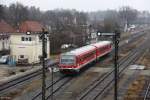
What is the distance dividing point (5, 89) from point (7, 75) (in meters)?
8.09

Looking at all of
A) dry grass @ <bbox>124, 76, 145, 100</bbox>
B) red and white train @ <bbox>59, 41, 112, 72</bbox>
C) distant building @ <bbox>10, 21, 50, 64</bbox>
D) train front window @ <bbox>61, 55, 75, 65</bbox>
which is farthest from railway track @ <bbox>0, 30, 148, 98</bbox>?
dry grass @ <bbox>124, 76, 145, 100</bbox>

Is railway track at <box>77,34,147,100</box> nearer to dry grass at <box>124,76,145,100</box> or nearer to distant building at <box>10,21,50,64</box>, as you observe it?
dry grass at <box>124,76,145,100</box>

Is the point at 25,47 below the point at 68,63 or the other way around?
the other way around

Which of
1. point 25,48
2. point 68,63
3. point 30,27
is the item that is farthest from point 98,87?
point 30,27

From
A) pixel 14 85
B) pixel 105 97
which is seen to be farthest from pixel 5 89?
pixel 105 97

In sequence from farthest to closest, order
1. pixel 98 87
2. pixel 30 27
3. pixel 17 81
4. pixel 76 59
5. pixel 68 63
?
pixel 30 27
pixel 76 59
pixel 68 63
pixel 17 81
pixel 98 87

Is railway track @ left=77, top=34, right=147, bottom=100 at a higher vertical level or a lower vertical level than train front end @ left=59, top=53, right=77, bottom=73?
lower

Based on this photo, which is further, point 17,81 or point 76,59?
point 76,59

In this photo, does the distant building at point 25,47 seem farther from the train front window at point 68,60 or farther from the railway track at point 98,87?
A: the railway track at point 98,87

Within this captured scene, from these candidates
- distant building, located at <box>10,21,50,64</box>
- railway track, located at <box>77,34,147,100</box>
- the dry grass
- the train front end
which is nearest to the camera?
the dry grass

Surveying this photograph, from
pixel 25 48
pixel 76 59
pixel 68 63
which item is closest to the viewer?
pixel 68 63

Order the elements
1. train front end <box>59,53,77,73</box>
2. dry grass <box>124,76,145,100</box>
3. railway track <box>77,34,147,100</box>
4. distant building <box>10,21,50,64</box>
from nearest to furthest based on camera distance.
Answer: dry grass <box>124,76,145,100</box>
railway track <box>77,34,147,100</box>
train front end <box>59,53,77,73</box>
distant building <box>10,21,50,64</box>

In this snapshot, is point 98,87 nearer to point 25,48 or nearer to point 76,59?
point 76,59

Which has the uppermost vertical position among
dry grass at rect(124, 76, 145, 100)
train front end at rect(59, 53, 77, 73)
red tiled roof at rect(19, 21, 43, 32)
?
red tiled roof at rect(19, 21, 43, 32)
